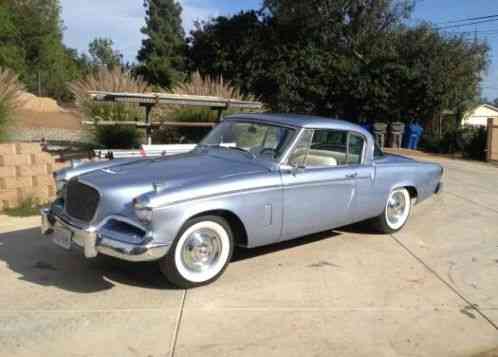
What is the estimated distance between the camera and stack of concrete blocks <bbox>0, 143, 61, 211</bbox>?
22.5 feet

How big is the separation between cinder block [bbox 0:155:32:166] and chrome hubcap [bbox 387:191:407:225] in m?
4.82

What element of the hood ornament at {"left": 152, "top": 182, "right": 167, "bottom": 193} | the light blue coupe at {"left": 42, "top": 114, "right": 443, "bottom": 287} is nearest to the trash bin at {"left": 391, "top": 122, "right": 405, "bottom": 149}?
the light blue coupe at {"left": 42, "top": 114, "right": 443, "bottom": 287}

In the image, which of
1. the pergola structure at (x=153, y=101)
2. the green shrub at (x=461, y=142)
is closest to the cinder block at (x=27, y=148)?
the pergola structure at (x=153, y=101)

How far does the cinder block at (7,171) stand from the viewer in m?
6.79

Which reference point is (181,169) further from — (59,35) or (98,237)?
(59,35)

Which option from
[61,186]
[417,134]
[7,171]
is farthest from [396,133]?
[61,186]

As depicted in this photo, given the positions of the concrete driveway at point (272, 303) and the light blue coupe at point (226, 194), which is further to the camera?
the light blue coupe at point (226, 194)

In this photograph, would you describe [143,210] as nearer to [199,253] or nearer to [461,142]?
[199,253]

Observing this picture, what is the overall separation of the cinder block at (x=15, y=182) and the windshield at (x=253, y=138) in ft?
9.37

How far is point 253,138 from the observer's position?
17.9 feet

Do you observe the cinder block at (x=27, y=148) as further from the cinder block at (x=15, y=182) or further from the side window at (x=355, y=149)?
the side window at (x=355, y=149)

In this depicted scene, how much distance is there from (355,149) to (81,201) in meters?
3.06

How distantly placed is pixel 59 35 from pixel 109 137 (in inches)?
1808

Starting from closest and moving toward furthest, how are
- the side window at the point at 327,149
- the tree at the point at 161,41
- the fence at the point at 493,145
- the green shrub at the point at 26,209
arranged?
the side window at the point at 327,149 → the green shrub at the point at 26,209 → the fence at the point at 493,145 → the tree at the point at 161,41
